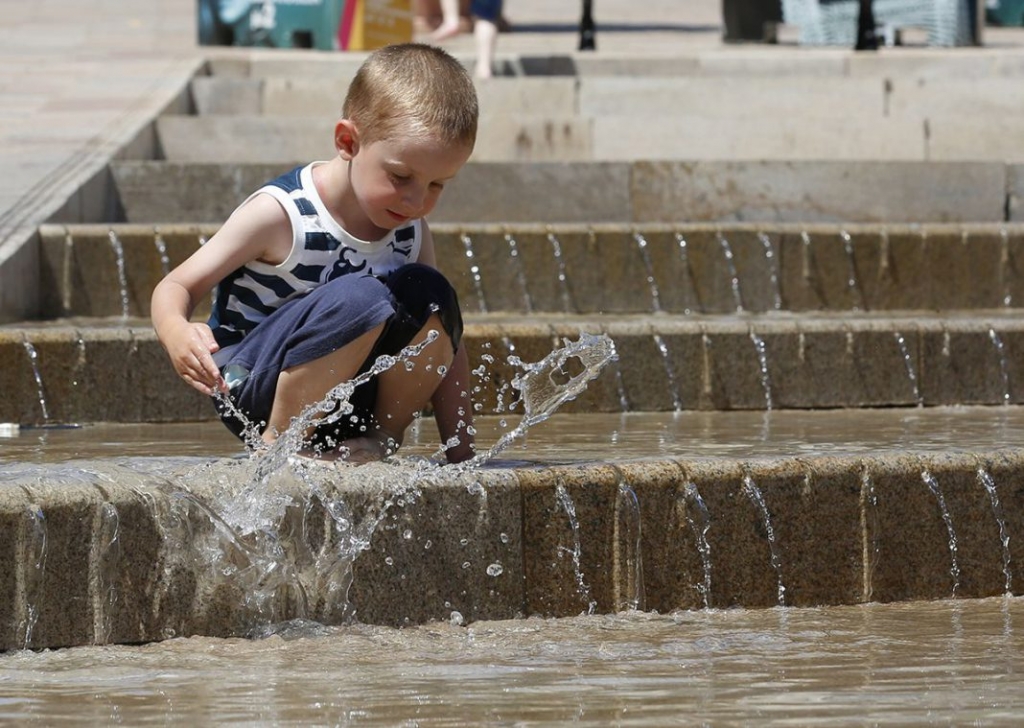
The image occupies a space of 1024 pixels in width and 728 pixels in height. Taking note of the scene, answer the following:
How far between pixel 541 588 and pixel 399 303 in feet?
2.20

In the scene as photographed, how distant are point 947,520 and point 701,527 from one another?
0.60 meters

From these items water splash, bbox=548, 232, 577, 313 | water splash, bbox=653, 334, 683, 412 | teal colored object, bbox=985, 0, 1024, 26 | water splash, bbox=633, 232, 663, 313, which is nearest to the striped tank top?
water splash, bbox=653, 334, 683, 412

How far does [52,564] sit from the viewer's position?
373 centimetres

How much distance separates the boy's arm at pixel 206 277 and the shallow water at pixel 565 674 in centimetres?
54

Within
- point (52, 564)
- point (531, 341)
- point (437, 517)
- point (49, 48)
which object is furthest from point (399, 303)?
point (49, 48)

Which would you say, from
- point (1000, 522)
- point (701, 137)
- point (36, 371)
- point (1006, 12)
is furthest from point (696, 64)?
point (1000, 522)

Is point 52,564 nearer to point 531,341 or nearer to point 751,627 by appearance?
point 751,627

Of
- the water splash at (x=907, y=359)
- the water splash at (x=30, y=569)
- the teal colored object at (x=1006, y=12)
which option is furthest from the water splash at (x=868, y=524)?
the teal colored object at (x=1006, y=12)

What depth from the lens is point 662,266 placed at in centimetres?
764

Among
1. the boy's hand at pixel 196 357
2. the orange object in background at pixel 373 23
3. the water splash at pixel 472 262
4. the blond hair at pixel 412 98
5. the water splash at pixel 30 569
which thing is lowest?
the water splash at pixel 472 262

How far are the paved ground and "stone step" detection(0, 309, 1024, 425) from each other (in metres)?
1.01

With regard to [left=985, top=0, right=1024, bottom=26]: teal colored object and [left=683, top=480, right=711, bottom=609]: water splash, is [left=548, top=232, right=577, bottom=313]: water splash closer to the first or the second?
[left=683, top=480, right=711, bottom=609]: water splash

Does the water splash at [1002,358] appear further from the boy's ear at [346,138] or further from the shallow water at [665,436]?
the boy's ear at [346,138]

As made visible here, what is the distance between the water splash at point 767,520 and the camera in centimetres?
426
